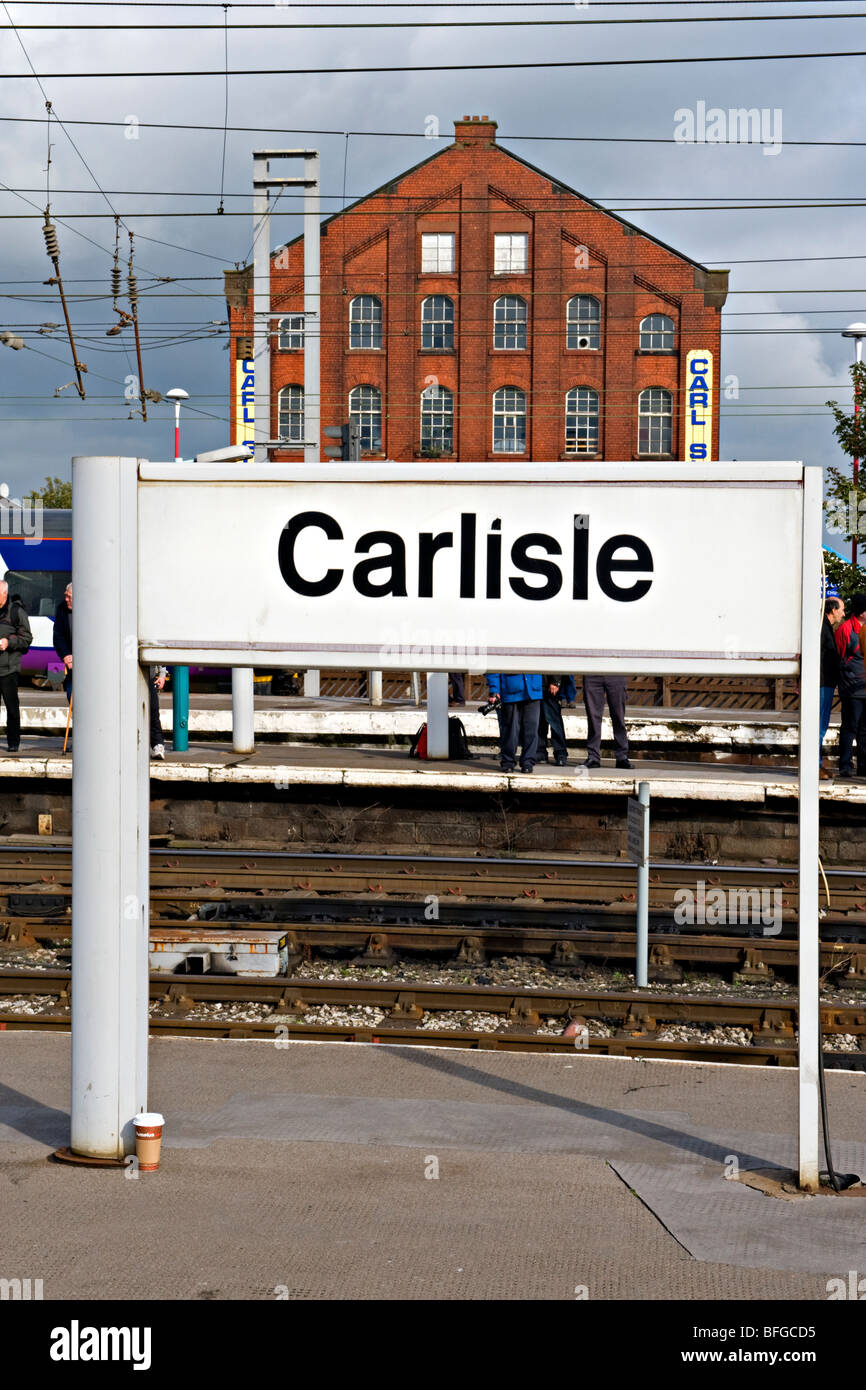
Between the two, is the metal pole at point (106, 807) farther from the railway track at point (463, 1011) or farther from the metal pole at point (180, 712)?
the metal pole at point (180, 712)

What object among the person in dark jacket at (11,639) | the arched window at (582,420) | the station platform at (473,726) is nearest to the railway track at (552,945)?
the person in dark jacket at (11,639)

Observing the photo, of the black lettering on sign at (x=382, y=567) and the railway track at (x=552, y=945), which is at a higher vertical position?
the black lettering on sign at (x=382, y=567)

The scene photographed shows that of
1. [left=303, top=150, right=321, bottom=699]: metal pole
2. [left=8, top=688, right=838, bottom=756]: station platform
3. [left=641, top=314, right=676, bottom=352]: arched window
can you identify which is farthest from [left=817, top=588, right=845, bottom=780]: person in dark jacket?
[left=641, top=314, right=676, bottom=352]: arched window

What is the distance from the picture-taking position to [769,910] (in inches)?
427

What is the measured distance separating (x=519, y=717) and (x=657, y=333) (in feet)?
100

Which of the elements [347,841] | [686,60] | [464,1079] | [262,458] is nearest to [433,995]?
[464,1079]

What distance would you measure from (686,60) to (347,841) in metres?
8.13

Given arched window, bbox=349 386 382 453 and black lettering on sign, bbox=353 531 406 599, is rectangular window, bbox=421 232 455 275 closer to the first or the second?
arched window, bbox=349 386 382 453

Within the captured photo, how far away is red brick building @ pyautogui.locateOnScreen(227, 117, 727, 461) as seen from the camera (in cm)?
4216

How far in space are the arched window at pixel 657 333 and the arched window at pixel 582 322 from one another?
4.67 feet

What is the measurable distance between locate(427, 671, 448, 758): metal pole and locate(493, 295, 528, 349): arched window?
2920cm

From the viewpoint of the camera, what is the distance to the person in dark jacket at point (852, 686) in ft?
48.2

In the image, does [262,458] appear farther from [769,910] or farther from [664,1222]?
[664,1222]

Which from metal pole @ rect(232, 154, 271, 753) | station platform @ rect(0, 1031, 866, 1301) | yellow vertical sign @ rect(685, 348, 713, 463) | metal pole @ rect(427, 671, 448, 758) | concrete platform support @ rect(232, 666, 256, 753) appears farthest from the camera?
yellow vertical sign @ rect(685, 348, 713, 463)
